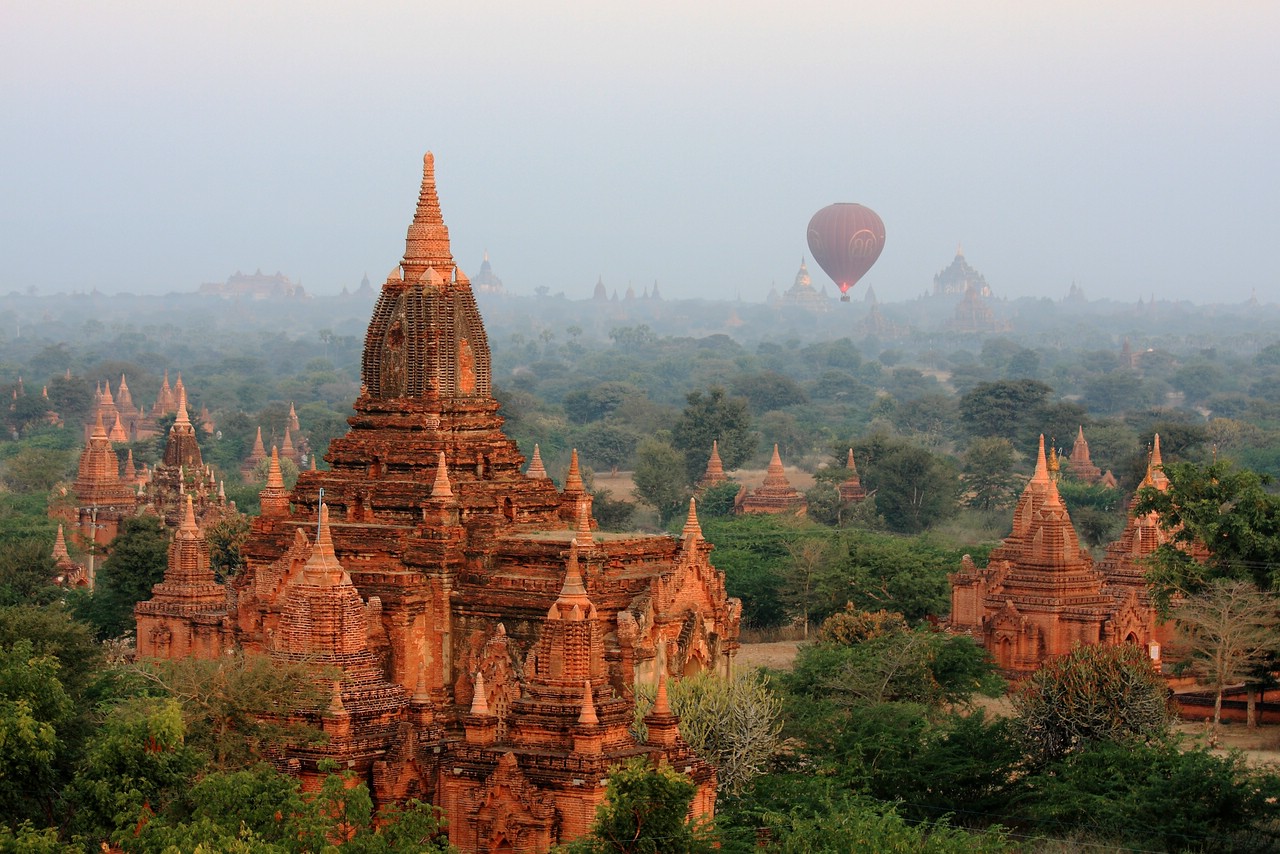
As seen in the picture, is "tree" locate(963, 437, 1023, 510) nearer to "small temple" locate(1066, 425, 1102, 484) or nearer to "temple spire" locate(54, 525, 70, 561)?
"small temple" locate(1066, 425, 1102, 484)

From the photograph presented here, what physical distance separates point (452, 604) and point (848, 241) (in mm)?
125376

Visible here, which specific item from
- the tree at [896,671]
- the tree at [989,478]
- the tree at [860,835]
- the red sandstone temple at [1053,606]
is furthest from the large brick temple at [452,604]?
the tree at [989,478]

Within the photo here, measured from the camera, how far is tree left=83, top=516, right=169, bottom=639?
51156 millimetres

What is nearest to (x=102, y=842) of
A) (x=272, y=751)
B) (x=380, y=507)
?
(x=272, y=751)

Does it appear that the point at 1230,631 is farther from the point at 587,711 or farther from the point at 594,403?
the point at 594,403

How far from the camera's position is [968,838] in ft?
100

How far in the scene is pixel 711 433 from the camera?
100500mm

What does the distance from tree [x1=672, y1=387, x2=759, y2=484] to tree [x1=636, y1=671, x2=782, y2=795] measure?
204ft

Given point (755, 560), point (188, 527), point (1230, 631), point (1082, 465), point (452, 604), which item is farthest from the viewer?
point (1082, 465)

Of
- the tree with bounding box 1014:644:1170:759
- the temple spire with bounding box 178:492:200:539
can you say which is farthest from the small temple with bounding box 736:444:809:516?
the tree with bounding box 1014:644:1170:759

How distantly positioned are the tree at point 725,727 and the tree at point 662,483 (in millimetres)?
51288

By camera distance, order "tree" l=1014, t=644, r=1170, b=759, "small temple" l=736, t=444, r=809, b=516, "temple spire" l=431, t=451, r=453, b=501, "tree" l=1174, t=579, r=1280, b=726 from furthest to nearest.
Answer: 1. "small temple" l=736, t=444, r=809, b=516
2. "tree" l=1174, t=579, r=1280, b=726
3. "temple spire" l=431, t=451, r=453, b=501
4. "tree" l=1014, t=644, r=1170, b=759

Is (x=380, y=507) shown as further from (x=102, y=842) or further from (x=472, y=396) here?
(x=102, y=842)

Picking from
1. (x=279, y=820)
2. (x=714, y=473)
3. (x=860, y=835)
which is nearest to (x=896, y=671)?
(x=860, y=835)
